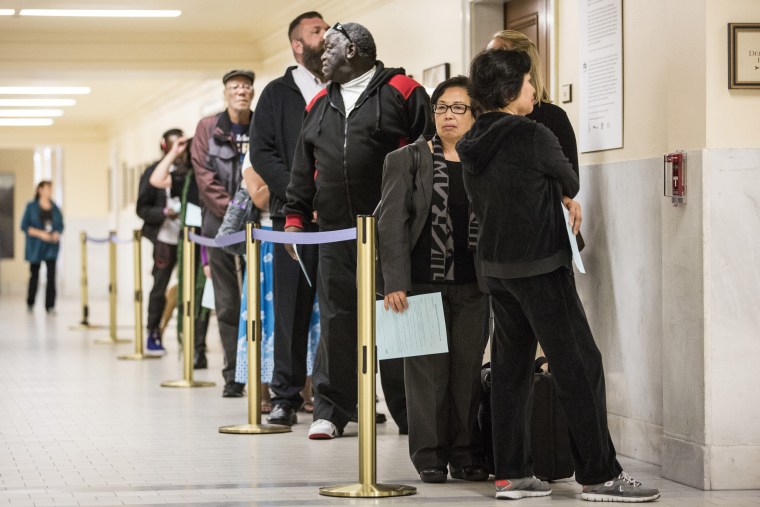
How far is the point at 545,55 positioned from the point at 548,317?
276 centimetres

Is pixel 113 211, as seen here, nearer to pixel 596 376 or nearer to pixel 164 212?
pixel 164 212

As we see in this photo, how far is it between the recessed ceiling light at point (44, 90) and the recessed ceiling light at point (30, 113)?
285 cm

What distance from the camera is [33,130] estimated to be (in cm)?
2692

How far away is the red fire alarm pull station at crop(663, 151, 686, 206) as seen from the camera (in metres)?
5.09

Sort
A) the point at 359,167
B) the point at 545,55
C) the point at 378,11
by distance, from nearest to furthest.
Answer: the point at 359,167, the point at 545,55, the point at 378,11

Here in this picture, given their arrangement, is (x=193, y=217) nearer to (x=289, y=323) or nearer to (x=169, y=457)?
(x=289, y=323)

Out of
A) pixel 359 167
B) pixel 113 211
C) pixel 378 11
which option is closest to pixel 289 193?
pixel 359 167

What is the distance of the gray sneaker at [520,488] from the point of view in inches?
187

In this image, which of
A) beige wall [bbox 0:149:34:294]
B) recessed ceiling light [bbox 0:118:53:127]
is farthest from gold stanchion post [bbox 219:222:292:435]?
beige wall [bbox 0:149:34:294]

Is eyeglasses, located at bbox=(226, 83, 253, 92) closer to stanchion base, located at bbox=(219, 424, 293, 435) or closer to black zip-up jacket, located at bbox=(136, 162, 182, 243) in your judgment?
stanchion base, located at bbox=(219, 424, 293, 435)

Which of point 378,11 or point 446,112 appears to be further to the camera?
point 378,11

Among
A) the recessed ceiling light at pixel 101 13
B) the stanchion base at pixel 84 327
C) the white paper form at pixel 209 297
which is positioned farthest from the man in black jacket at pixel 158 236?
the stanchion base at pixel 84 327

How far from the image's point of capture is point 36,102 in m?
21.6

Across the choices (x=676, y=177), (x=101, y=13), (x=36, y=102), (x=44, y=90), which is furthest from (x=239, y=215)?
(x=36, y=102)
